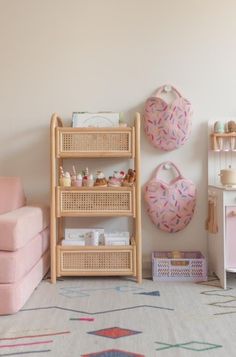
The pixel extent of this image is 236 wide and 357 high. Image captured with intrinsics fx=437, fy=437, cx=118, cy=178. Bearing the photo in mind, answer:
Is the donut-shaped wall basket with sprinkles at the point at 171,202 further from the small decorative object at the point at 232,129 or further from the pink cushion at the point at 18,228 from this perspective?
the pink cushion at the point at 18,228

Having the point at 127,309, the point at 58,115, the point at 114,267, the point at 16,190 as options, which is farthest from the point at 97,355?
the point at 58,115

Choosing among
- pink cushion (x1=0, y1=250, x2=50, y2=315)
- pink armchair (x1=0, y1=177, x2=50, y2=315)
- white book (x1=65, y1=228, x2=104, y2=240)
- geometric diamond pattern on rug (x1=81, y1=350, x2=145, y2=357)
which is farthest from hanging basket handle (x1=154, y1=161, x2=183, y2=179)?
geometric diamond pattern on rug (x1=81, y1=350, x2=145, y2=357)

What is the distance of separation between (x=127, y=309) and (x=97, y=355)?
62 cm

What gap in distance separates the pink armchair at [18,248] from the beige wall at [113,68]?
0.37 meters

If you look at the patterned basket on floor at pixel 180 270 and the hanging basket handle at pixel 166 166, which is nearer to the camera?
the patterned basket on floor at pixel 180 270

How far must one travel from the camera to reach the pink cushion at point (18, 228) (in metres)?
2.36

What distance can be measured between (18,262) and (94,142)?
1.09m

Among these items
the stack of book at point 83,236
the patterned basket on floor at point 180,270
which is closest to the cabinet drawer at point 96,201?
the stack of book at point 83,236

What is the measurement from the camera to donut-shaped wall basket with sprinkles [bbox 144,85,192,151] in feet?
11.0

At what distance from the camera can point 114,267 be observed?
122 inches

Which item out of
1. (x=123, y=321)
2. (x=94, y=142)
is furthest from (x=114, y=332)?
(x=94, y=142)

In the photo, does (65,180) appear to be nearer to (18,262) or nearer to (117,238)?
(117,238)

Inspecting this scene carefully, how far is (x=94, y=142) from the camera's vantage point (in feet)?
10.2

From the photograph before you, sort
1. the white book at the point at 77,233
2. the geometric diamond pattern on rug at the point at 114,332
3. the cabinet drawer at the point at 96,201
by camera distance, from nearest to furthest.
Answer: the geometric diamond pattern on rug at the point at 114,332
the cabinet drawer at the point at 96,201
the white book at the point at 77,233
